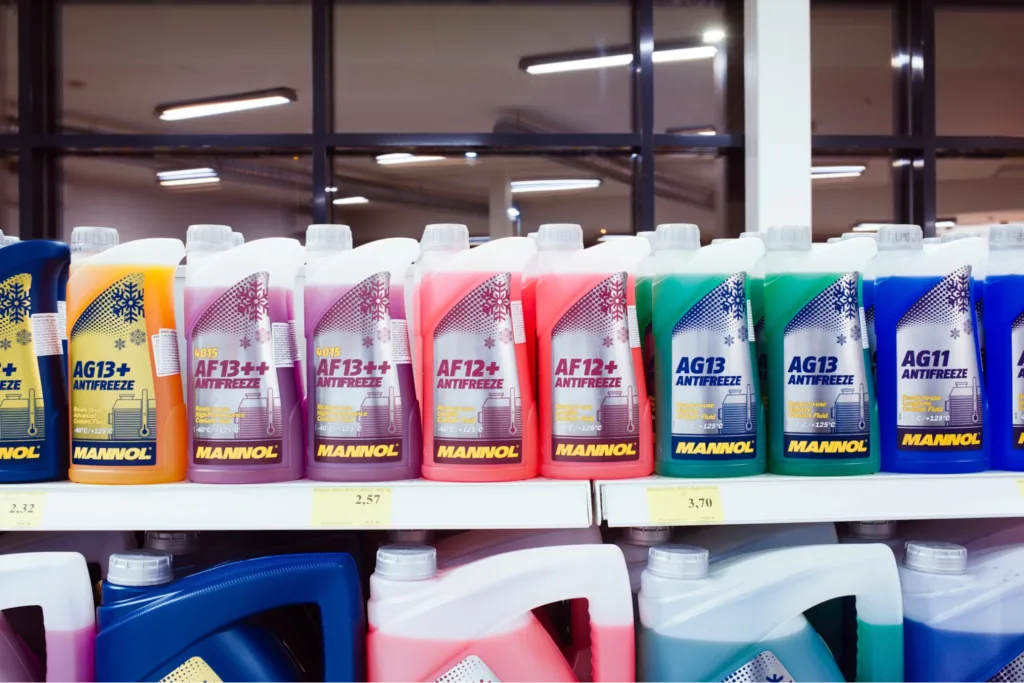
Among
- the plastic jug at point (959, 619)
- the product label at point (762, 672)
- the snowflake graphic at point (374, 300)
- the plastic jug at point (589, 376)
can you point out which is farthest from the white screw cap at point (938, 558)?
the snowflake graphic at point (374, 300)

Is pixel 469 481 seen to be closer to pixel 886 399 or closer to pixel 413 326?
pixel 413 326

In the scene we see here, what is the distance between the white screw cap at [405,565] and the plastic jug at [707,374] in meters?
0.32

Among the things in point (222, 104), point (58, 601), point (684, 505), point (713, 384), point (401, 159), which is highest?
point (222, 104)

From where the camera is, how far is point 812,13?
3580 mm

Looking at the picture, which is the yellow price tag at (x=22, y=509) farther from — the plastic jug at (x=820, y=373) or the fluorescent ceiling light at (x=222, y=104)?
the fluorescent ceiling light at (x=222, y=104)

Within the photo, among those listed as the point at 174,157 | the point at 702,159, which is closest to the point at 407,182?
the point at 174,157

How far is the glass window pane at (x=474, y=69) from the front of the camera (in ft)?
11.2

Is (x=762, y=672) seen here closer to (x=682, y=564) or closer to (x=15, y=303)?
(x=682, y=564)

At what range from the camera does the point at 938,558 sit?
981 mm

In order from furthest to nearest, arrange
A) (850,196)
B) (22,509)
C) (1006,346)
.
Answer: (850,196)
(1006,346)
(22,509)

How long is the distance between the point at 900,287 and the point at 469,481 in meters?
0.60

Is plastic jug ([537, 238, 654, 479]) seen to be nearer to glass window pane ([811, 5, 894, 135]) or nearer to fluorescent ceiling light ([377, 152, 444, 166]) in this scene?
fluorescent ceiling light ([377, 152, 444, 166])

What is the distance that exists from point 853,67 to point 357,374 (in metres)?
3.46

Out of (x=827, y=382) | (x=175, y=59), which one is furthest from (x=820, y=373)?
(x=175, y=59)
